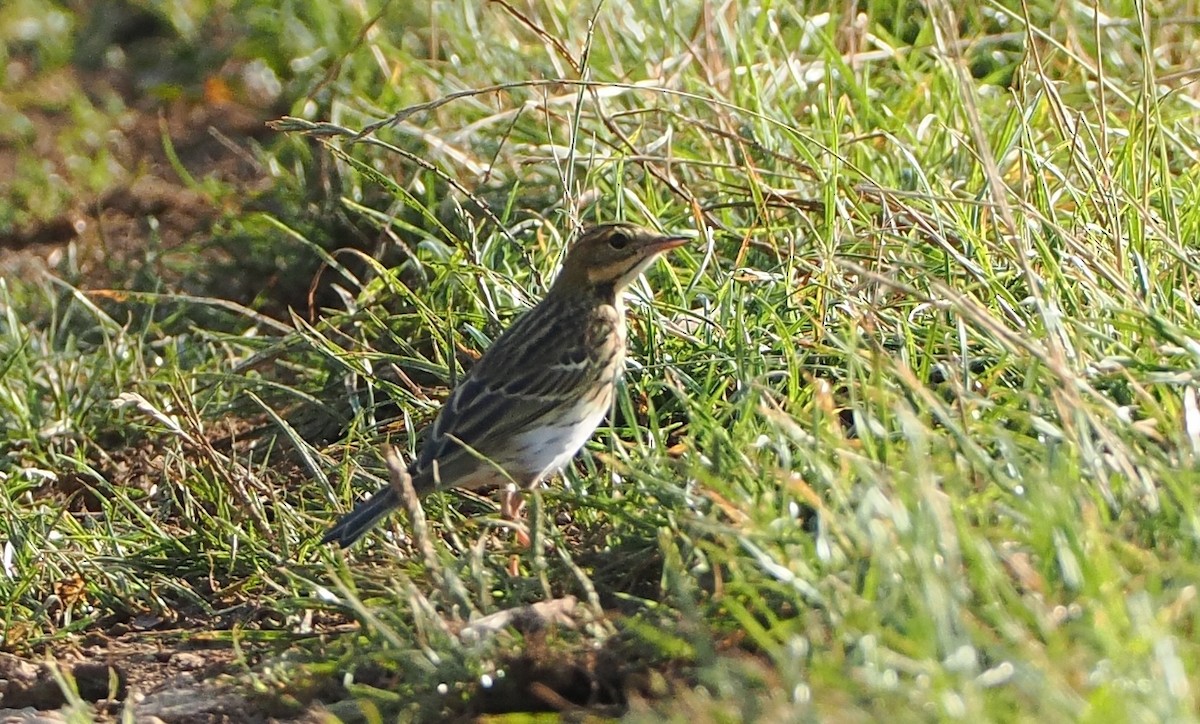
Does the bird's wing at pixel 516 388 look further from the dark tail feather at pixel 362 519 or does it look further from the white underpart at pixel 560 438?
the dark tail feather at pixel 362 519

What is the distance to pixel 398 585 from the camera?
4059mm

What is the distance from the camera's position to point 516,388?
487 cm

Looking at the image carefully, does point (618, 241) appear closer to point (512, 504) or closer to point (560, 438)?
point (560, 438)

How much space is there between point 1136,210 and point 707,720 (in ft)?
7.64

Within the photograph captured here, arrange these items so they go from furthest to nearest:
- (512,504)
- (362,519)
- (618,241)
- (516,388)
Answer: (618,241)
(516,388)
(512,504)
(362,519)

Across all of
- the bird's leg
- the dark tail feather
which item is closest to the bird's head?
the bird's leg

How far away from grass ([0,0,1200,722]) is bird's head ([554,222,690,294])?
0.23 metres

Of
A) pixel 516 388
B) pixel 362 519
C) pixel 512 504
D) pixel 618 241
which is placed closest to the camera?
pixel 362 519

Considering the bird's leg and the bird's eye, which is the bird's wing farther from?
the bird's eye

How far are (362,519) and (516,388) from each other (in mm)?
681

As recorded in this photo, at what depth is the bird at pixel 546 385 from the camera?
4715 mm

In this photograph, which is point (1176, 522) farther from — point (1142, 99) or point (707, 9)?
point (707, 9)

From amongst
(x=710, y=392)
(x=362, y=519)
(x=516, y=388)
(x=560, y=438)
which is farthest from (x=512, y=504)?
(x=710, y=392)

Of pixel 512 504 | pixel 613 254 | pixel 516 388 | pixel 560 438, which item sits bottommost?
pixel 512 504
